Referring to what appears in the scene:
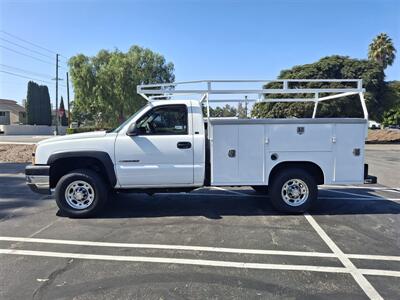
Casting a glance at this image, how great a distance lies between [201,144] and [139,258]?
2.45 meters

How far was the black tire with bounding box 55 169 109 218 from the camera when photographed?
6246 mm

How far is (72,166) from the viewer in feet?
21.3

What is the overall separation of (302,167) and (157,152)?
2.70 metres

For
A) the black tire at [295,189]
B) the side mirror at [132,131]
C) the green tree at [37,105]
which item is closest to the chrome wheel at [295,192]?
the black tire at [295,189]

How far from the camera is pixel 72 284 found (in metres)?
3.79

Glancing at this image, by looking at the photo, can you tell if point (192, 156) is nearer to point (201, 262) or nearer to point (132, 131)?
point (132, 131)

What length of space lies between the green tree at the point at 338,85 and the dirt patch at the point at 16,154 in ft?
50.9

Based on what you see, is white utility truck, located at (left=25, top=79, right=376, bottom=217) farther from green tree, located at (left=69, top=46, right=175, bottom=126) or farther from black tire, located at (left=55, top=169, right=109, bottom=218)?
green tree, located at (left=69, top=46, right=175, bottom=126)

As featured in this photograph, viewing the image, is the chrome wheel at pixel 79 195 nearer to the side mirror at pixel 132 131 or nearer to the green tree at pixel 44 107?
the side mirror at pixel 132 131

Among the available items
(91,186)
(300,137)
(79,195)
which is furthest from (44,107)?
(300,137)

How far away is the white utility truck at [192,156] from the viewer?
20.4 ft

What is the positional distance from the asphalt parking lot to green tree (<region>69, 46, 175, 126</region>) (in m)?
31.8

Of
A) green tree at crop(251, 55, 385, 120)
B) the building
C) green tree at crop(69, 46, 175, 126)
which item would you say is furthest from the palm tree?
the building

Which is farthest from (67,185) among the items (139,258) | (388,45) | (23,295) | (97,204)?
(388,45)
